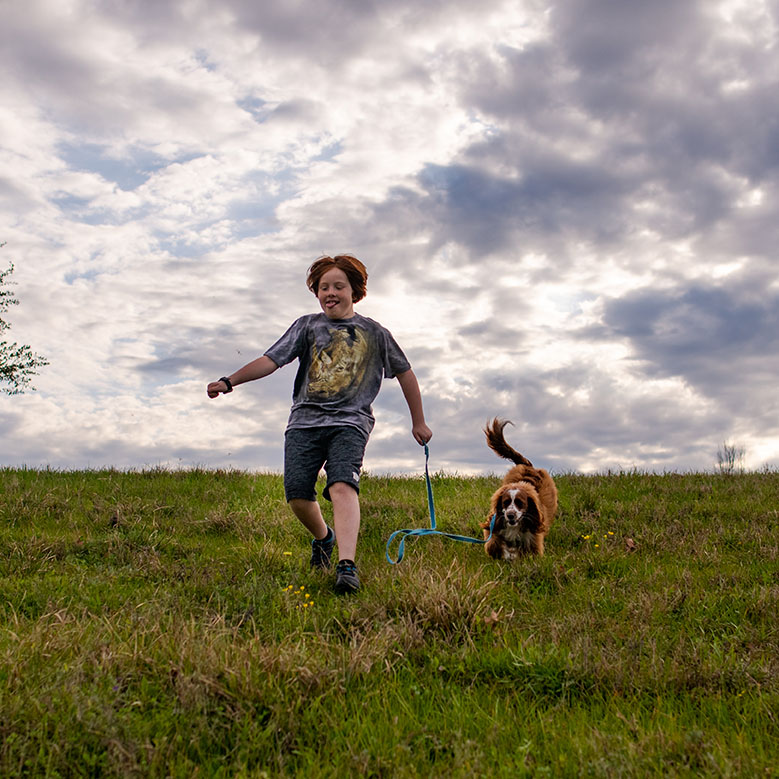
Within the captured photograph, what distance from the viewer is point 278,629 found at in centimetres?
459

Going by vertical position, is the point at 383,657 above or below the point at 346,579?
below

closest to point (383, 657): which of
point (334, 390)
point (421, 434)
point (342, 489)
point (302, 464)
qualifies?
point (342, 489)

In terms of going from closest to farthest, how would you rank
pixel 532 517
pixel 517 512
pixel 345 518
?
pixel 345 518
pixel 517 512
pixel 532 517

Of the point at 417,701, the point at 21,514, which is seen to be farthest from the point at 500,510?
the point at 21,514

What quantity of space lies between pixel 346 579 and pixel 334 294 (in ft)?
7.90

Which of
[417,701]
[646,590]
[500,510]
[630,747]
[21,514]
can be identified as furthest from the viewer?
[21,514]

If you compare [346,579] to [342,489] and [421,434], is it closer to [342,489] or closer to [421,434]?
[342,489]

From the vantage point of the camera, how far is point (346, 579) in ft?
18.2

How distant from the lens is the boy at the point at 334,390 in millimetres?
5938

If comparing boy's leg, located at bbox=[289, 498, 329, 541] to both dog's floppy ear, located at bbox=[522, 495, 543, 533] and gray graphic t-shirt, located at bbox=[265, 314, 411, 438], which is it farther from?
dog's floppy ear, located at bbox=[522, 495, 543, 533]

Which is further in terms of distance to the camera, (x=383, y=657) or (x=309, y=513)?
(x=309, y=513)

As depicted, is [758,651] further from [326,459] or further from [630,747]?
[326,459]

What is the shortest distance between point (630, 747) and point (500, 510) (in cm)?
423

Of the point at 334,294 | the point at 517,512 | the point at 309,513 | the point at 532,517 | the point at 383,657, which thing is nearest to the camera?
the point at 383,657
